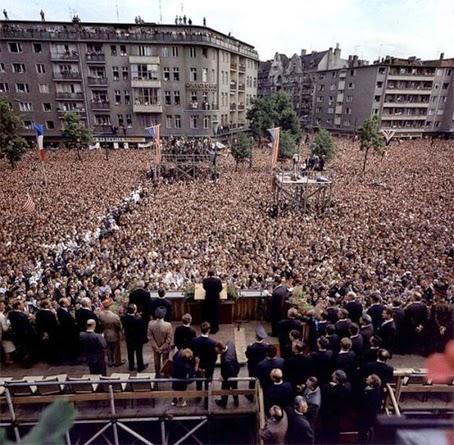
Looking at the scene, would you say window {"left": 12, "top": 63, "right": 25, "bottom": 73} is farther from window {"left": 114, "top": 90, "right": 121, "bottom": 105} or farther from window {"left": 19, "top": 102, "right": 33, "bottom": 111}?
window {"left": 114, "top": 90, "right": 121, "bottom": 105}

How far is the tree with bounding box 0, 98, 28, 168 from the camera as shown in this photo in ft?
112

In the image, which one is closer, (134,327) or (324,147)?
(134,327)

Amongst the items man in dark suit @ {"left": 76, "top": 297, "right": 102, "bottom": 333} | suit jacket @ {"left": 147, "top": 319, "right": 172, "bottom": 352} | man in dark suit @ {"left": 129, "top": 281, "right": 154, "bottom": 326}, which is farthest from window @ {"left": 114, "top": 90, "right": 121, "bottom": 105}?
suit jacket @ {"left": 147, "top": 319, "right": 172, "bottom": 352}

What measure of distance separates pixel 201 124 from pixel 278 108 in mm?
11715

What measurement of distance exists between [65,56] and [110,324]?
49551 millimetres

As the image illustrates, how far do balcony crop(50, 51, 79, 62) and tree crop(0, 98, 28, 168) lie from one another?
13020mm

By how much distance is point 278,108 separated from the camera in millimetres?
49438

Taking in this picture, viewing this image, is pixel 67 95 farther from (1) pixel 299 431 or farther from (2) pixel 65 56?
(1) pixel 299 431

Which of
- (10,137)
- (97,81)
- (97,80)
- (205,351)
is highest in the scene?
(97,80)

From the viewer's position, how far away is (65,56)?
45.2m

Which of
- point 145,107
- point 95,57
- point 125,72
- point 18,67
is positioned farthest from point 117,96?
point 18,67

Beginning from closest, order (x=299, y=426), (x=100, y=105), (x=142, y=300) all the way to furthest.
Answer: (x=299, y=426) → (x=142, y=300) → (x=100, y=105)

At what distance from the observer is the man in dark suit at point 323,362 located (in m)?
5.68

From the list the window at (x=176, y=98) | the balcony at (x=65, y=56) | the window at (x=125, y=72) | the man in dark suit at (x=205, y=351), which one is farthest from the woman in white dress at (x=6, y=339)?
the balcony at (x=65, y=56)
